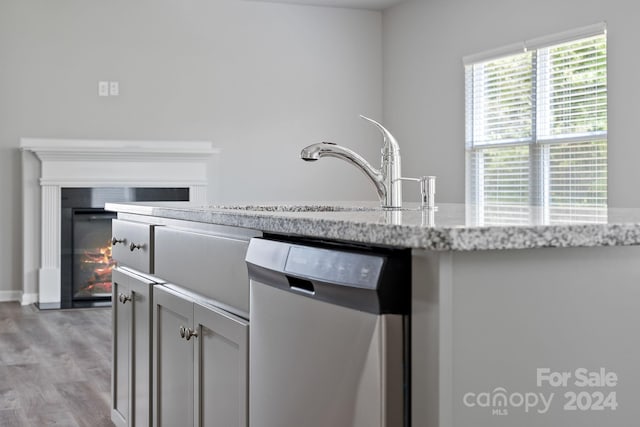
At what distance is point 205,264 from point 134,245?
2.14 ft

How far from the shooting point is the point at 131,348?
95.6 inches

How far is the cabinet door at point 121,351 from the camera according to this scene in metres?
2.49

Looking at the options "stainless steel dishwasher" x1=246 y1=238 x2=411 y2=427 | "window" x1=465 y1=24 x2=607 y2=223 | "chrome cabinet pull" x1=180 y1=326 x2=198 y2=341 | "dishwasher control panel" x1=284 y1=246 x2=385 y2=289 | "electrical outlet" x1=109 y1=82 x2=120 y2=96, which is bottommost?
"chrome cabinet pull" x1=180 y1=326 x2=198 y2=341

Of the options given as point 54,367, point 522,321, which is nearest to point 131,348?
point 522,321

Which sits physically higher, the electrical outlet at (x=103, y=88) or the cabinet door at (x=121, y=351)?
the electrical outlet at (x=103, y=88)

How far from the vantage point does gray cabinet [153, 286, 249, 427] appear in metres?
1.58

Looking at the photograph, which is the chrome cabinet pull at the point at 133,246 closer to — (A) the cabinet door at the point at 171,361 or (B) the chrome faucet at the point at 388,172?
(A) the cabinet door at the point at 171,361

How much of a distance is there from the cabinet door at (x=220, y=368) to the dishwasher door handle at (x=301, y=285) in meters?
0.28

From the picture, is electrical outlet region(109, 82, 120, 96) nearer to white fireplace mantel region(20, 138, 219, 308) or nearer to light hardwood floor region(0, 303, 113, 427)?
white fireplace mantel region(20, 138, 219, 308)

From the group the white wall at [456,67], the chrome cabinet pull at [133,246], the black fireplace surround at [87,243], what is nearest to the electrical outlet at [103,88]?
the black fireplace surround at [87,243]

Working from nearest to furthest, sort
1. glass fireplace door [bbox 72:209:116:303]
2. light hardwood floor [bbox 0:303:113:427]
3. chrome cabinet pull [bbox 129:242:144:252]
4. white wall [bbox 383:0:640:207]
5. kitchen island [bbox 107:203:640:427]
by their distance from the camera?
kitchen island [bbox 107:203:640:427], chrome cabinet pull [bbox 129:242:144:252], light hardwood floor [bbox 0:303:113:427], white wall [bbox 383:0:640:207], glass fireplace door [bbox 72:209:116:303]

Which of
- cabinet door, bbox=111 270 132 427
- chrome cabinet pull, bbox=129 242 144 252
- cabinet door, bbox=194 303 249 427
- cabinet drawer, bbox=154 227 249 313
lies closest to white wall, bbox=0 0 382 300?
cabinet door, bbox=111 270 132 427

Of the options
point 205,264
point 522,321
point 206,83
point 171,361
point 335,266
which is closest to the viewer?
point 522,321

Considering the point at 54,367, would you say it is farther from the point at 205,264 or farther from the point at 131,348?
the point at 205,264
